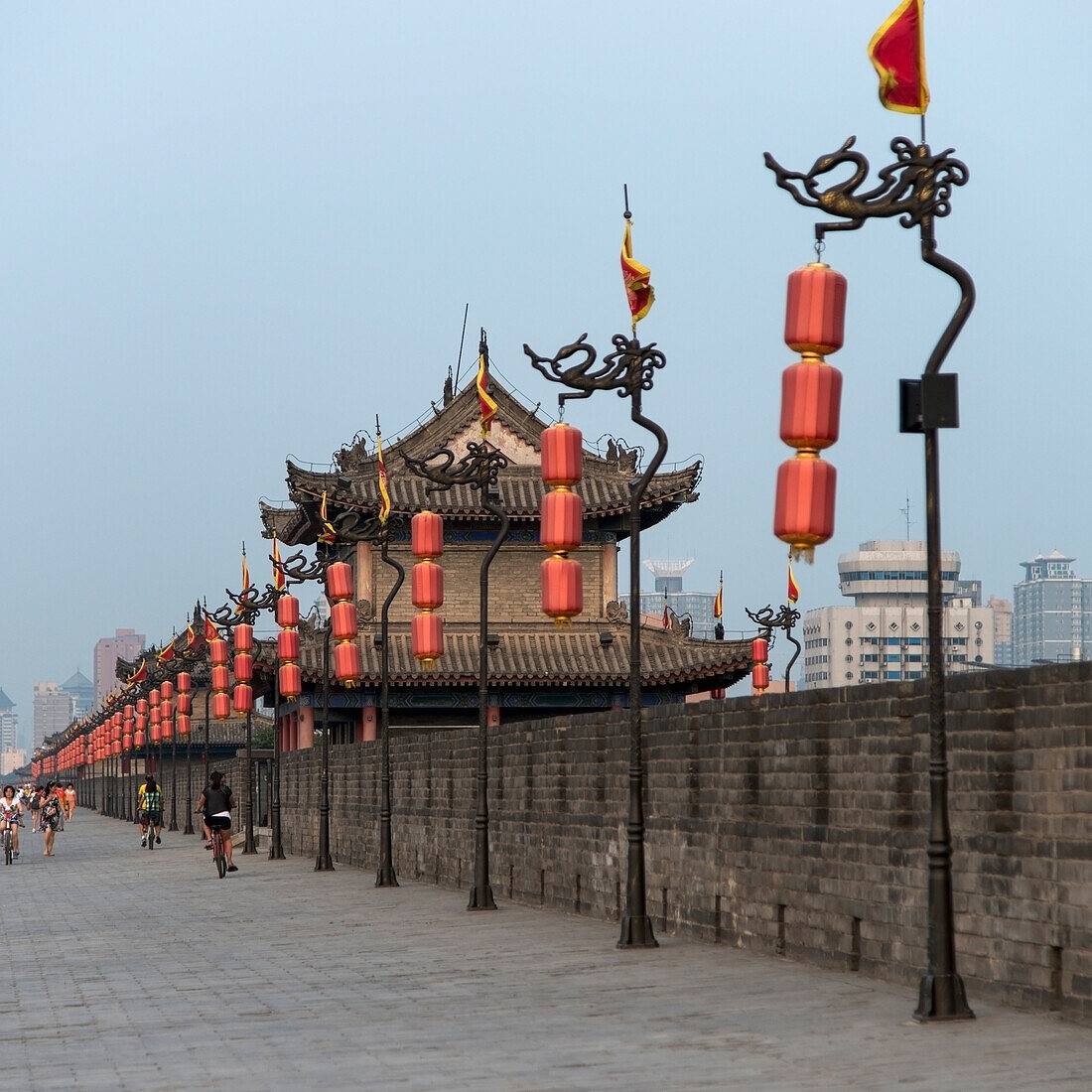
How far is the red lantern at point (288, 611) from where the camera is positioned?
38875 millimetres

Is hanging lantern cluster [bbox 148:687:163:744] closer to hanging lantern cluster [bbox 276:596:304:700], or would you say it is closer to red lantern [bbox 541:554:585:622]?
hanging lantern cluster [bbox 276:596:304:700]

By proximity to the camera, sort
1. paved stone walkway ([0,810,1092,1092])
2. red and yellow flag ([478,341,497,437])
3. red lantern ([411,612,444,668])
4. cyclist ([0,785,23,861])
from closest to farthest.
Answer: paved stone walkway ([0,810,1092,1092]), red and yellow flag ([478,341,497,437]), red lantern ([411,612,444,668]), cyclist ([0,785,23,861])

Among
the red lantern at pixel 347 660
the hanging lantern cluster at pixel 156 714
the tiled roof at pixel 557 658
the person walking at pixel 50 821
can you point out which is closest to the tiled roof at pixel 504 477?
the tiled roof at pixel 557 658

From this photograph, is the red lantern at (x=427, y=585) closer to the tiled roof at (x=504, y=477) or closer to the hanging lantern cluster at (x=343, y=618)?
the hanging lantern cluster at (x=343, y=618)

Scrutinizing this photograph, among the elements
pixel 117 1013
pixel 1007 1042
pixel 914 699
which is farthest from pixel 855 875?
pixel 117 1013

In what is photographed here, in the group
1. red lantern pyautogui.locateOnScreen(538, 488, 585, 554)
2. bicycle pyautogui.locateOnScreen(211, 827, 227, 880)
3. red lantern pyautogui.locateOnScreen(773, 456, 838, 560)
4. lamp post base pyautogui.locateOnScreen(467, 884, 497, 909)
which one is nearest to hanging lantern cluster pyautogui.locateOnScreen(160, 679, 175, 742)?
bicycle pyautogui.locateOnScreen(211, 827, 227, 880)

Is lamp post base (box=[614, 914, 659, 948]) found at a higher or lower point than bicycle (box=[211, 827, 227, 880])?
higher

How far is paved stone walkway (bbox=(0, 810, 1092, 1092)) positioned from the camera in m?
9.61

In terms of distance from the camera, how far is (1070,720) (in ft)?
36.8

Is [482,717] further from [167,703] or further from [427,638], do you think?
[167,703]

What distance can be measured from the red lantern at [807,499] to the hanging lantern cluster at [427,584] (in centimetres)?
1588

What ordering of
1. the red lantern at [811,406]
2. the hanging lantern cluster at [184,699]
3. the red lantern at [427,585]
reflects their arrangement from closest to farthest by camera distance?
the red lantern at [811,406], the red lantern at [427,585], the hanging lantern cluster at [184,699]

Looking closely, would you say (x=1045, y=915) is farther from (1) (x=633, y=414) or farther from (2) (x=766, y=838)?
(1) (x=633, y=414)

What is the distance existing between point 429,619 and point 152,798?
22616mm
